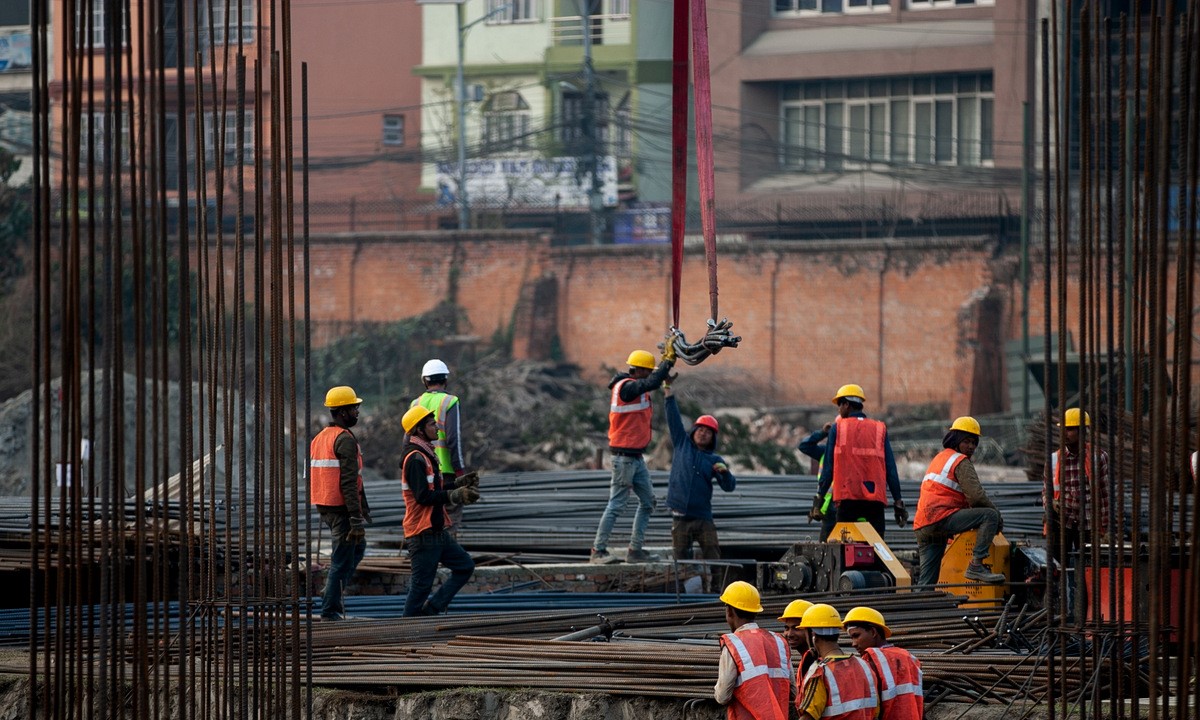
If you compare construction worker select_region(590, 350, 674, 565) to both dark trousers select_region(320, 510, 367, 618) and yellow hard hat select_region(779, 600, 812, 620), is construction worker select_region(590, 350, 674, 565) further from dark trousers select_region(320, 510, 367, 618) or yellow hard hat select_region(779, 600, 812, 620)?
yellow hard hat select_region(779, 600, 812, 620)

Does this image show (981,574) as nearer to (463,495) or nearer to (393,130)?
(463,495)

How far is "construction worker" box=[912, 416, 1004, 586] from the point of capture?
9.94 meters

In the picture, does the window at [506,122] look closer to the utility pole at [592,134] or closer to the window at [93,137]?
the utility pole at [592,134]

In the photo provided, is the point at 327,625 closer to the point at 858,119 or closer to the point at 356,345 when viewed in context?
the point at 356,345

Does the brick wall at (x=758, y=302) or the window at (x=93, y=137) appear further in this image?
the brick wall at (x=758, y=302)

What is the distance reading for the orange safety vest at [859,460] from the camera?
10.9m

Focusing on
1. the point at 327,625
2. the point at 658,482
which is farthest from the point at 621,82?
the point at 327,625

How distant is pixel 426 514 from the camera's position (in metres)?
10.2

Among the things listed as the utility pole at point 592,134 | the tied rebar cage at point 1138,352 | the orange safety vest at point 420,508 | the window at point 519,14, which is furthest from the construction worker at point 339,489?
the window at point 519,14

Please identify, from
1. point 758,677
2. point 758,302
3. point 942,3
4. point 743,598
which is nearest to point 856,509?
point 743,598

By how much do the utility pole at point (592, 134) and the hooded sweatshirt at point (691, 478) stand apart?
889 inches

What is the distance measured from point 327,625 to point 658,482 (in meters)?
6.61

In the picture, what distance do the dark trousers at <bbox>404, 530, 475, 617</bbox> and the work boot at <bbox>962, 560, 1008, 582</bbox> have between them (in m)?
3.11

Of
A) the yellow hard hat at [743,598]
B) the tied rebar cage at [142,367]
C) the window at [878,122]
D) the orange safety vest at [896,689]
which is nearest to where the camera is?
the tied rebar cage at [142,367]
